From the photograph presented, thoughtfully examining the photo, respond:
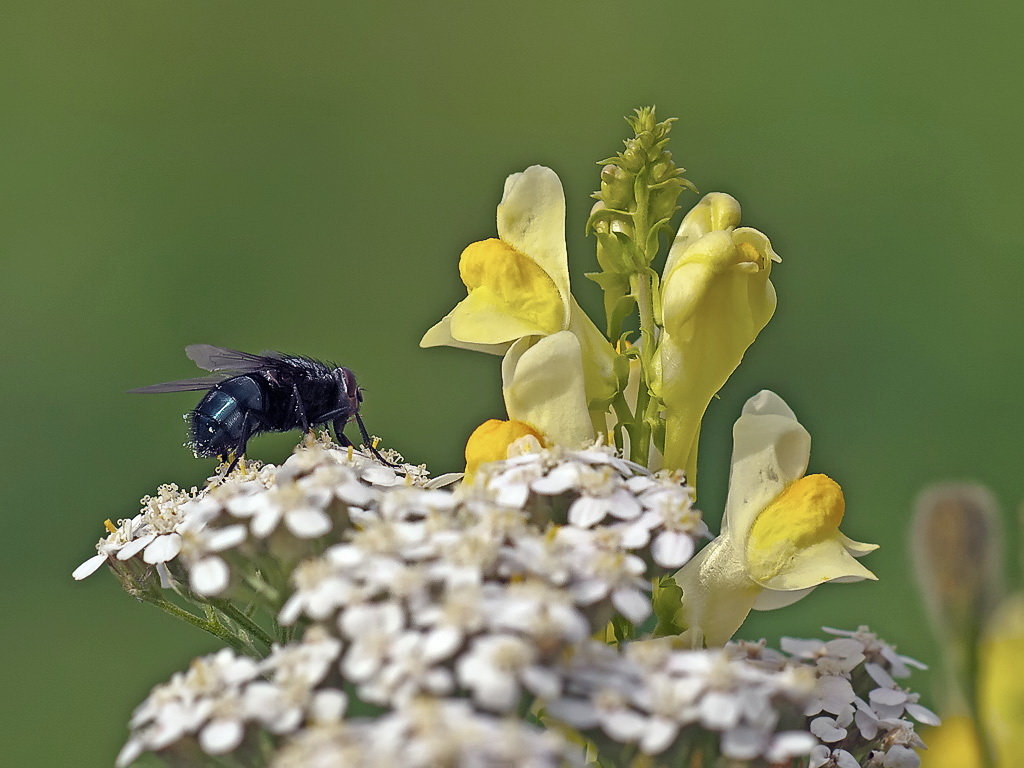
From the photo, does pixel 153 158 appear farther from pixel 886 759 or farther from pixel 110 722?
pixel 886 759

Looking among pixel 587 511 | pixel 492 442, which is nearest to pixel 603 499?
pixel 587 511

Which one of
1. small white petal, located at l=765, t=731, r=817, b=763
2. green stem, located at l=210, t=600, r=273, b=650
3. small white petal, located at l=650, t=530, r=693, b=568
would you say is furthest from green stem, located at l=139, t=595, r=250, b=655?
small white petal, located at l=765, t=731, r=817, b=763

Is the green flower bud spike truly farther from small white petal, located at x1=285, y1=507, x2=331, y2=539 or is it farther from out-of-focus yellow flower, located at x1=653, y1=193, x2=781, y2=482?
small white petal, located at x1=285, y1=507, x2=331, y2=539

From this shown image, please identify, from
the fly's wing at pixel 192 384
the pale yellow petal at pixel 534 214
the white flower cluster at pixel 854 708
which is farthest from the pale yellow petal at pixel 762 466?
the fly's wing at pixel 192 384

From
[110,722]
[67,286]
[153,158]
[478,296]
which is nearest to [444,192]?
[153,158]

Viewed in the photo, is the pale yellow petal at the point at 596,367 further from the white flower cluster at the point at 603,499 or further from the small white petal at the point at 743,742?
the small white petal at the point at 743,742
